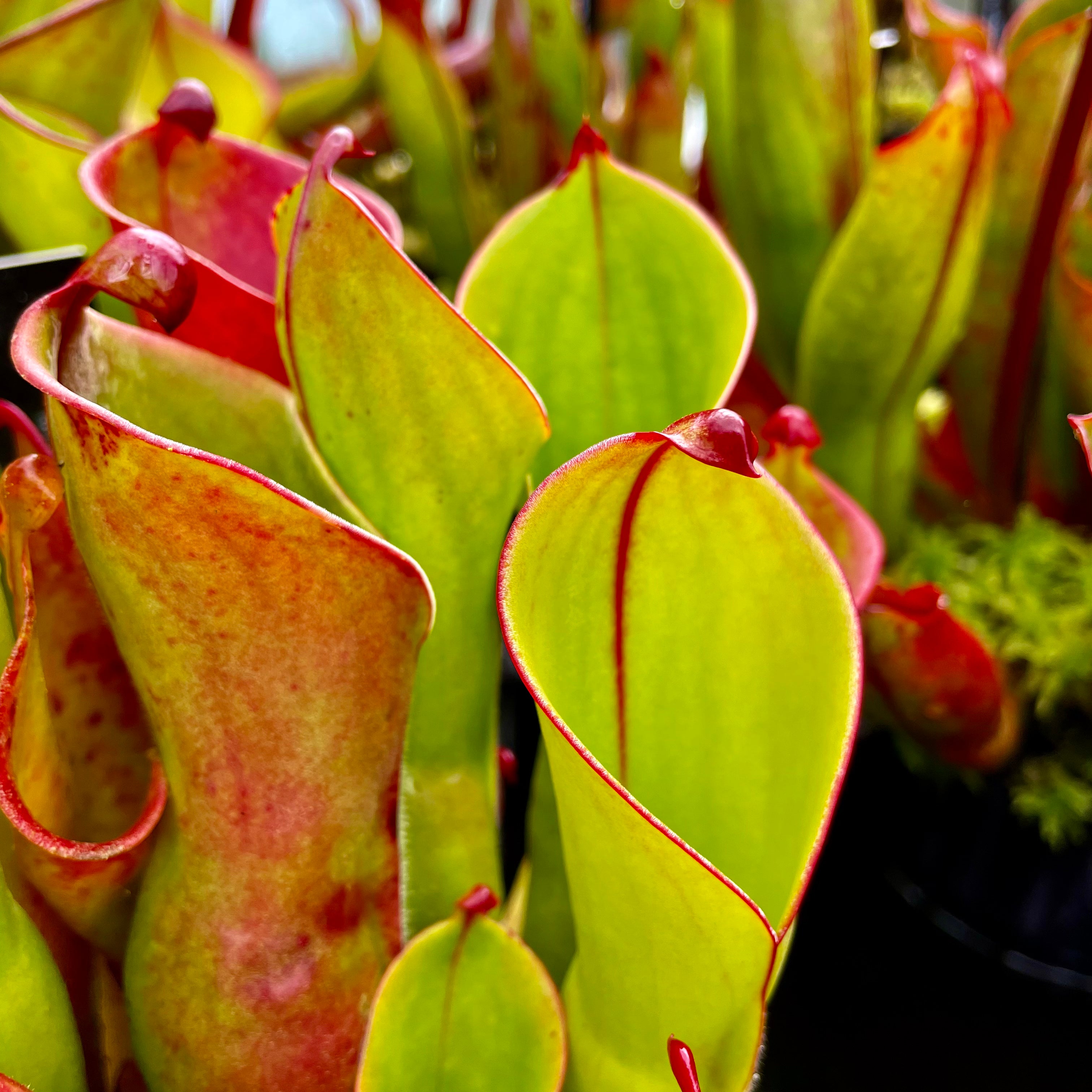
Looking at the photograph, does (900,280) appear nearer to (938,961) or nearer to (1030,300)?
(1030,300)

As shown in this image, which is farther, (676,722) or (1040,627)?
(1040,627)

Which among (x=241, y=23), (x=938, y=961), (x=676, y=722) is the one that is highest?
(x=241, y=23)

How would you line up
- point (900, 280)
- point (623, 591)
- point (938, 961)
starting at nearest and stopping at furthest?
point (623, 591)
point (900, 280)
point (938, 961)

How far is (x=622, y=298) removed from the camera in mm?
364

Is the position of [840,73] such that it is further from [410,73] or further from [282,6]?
[282,6]

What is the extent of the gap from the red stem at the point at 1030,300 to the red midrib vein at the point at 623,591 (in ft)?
1.18

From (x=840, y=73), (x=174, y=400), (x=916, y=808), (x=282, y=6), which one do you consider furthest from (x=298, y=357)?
(x=282, y=6)

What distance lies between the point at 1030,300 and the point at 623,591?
0.36m

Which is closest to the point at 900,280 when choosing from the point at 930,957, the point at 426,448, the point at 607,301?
the point at 607,301

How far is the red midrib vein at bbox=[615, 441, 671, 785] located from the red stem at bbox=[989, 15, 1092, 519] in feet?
1.18

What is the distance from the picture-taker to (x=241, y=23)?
2.26ft

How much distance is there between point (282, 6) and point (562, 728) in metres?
1.87

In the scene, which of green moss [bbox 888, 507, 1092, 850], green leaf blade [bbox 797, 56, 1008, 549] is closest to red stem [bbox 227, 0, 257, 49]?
green leaf blade [bbox 797, 56, 1008, 549]

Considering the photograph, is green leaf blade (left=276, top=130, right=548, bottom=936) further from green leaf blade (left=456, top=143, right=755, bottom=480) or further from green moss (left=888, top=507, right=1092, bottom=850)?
green moss (left=888, top=507, right=1092, bottom=850)
